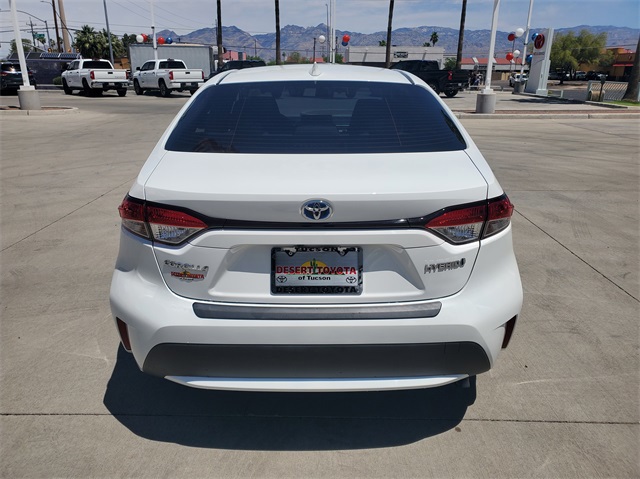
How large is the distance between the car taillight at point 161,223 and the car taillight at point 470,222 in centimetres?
103

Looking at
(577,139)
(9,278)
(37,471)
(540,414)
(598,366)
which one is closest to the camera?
(37,471)

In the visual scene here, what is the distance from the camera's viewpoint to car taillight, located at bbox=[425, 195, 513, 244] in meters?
2.20

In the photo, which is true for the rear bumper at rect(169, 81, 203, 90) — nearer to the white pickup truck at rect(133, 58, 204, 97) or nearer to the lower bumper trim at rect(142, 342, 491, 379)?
the white pickup truck at rect(133, 58, 204, 97)

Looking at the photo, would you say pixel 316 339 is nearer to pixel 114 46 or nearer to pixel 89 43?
pixel 89 43

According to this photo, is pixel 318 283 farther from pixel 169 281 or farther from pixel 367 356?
pixel 169 281

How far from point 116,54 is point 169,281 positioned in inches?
3970

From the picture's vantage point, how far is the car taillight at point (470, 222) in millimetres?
2201

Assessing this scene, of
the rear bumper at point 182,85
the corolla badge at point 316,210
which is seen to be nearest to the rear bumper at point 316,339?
the corolla badge at point 316,210

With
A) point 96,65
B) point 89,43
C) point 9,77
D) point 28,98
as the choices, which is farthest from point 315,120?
point 89,43

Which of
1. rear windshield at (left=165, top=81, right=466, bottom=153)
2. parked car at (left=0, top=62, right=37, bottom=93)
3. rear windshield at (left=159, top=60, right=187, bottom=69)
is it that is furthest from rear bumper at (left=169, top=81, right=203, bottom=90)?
rear windshield at (left=165, top=81, right=466, bottom=153)

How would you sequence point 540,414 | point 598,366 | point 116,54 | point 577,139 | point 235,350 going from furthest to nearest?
point 116,54
point 577,139
point 598,366
point 540,414
point 235,350

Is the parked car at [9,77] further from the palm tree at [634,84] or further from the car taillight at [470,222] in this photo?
the car taillight at [470,222]

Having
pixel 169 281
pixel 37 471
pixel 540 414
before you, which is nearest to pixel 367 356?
pixel 169 281

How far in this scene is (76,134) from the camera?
45.7 feet
